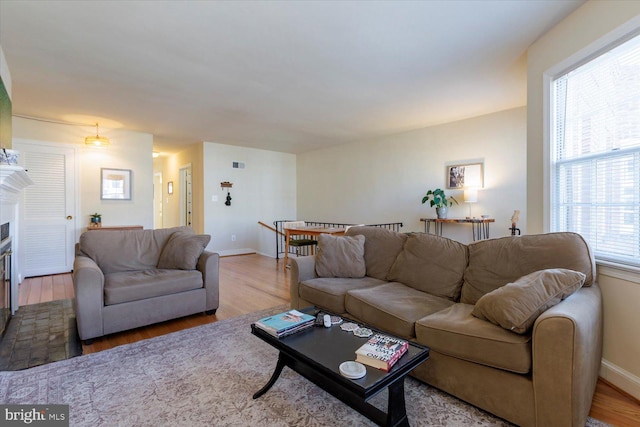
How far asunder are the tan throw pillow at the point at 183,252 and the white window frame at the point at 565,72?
10.4 feet

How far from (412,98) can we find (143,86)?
324 cm

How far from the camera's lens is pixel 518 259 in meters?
2.08

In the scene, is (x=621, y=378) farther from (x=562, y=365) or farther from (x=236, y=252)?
(x=236, y=252)

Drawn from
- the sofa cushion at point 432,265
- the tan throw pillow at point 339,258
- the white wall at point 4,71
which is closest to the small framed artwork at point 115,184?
the white wall at point 4,71

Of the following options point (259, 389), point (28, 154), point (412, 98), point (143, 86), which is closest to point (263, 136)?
point (143, 86)

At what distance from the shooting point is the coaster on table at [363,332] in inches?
67.9

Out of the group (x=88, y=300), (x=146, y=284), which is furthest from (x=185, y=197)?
(x=88, y=300)

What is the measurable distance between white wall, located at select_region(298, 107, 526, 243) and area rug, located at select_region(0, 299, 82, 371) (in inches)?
197

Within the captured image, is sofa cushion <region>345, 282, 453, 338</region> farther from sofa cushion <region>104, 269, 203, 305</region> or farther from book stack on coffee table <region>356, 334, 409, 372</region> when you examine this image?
sofa cushion <region>104, 269, 203, 305</region>

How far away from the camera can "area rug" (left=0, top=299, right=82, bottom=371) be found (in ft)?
7.34

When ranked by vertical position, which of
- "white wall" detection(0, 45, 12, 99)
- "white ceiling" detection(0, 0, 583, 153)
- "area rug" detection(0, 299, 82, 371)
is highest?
"white ceiling" detection(0, 0, 583, 153)

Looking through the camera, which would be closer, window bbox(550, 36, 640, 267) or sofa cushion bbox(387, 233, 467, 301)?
window bbox(550, 36, 640, 267)

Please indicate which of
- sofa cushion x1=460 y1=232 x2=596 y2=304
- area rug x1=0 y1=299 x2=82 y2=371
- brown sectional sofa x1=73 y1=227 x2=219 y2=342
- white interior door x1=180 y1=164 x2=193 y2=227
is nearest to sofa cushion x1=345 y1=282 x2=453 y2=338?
sofa cushion x1=460 y1=232 x2=596 y2=304

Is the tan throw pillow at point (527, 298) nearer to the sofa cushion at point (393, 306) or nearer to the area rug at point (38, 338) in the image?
the sofa cushion at point (393, 306)
